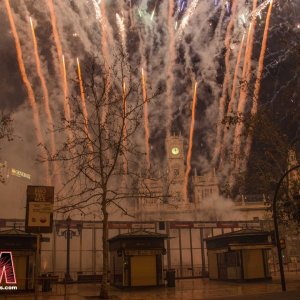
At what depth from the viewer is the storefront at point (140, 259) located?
28766 millimetres

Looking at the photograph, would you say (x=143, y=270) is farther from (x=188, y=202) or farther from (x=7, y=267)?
(x=188, y=202)

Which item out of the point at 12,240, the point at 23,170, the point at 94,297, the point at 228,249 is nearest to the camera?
the point at 94,297

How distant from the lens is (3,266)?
564 inches

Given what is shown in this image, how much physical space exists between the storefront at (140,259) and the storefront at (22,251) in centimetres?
586

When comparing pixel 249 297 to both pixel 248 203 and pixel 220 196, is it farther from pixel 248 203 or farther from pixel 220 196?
pixel 248 203

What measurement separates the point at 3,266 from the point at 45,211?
2.44m

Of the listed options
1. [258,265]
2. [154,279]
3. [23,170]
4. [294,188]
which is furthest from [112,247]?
[23,170]

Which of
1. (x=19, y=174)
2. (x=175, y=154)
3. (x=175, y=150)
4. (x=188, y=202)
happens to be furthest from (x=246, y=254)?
(x=175, y=150)

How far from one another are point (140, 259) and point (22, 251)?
7825mm

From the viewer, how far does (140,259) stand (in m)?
29.0

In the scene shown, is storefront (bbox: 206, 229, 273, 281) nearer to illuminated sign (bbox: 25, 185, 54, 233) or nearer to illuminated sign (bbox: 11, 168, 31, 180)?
illuminated sign (bbox: 25, 185, 54, 233)

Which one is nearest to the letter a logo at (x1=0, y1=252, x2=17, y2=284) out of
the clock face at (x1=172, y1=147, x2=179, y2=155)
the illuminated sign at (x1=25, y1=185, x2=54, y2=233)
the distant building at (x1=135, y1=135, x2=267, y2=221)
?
the illuminated sign at (x1=25, y1=185, x2=54, y2=233)

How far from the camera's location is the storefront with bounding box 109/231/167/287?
28766 mm

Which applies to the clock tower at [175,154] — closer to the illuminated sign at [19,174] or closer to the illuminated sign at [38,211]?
the illuminated sign at [19,174]
